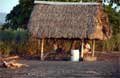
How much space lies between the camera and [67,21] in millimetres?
28859

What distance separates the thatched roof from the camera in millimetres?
28312

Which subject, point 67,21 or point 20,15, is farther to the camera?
point 20,15

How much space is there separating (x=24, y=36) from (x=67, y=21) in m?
7.09

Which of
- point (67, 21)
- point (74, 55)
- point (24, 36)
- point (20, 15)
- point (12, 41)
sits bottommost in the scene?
point (74, 55)

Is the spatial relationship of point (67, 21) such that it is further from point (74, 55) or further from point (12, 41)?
point (12, 41)

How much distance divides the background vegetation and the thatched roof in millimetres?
3089

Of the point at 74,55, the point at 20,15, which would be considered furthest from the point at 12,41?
the point at 74,55

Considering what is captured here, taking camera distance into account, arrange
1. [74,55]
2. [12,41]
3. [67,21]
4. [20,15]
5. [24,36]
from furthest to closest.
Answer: [20,15], [24,36], [12,41], [67,21], [74,55]

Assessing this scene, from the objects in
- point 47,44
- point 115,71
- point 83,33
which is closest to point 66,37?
point 83,33

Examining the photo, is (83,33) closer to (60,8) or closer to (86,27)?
(86,27)

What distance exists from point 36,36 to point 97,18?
364cm

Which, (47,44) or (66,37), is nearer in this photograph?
(66,37)

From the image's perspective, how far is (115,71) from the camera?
20.8 metres

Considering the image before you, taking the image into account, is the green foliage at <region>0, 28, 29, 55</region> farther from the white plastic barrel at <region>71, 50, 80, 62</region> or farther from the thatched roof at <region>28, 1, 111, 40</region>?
the white plastic barrel at <region>71, 50, 80, 62</region>
